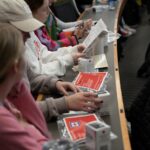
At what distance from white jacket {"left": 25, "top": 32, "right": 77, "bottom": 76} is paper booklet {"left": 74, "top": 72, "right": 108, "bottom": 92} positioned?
26 centimetres

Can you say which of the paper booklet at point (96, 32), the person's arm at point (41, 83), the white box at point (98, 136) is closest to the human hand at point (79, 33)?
the paper booklet at point (96, 32)

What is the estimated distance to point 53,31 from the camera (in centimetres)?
329

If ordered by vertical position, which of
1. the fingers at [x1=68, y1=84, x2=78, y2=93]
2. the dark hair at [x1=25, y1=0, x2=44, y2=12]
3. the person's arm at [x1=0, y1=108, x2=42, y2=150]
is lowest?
the fingers at [x1=68, y1=84, x2=78, y2=93]

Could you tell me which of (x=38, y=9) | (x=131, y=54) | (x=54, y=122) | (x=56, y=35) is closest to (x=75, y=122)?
(x=54, y=122)

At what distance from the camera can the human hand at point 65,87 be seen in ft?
6.14

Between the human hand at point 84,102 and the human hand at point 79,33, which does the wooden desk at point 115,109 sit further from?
the human hand at point 79,33

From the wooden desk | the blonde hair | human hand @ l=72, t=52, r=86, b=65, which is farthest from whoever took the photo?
human hand @ l=72, t=52, r=86, b=65

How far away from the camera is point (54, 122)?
1.66 metres

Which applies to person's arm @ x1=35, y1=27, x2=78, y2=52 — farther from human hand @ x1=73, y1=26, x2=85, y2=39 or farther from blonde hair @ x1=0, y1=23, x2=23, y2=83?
blonde hair @ x1=0, y1=23, x2=23, y2=83

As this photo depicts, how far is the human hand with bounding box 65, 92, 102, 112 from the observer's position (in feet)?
5.35

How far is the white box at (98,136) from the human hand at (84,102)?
343mm

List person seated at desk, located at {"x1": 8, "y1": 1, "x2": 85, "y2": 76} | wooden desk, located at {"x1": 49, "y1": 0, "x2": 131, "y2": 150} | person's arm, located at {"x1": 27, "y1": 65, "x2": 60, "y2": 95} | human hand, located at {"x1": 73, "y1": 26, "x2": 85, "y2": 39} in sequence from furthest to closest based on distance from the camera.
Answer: human hand, located at {"x1": 73, "y1": 26, "x2": 85, "y2": 39} < person seated at desk, located at {"x1": 8, "y1": 1, "x2": 85, "y2": 76} < person's arm, located at {"x1": 27, "y1": 65, "x2": 60, "y2": 95} < wooden desk, located at {"x1": 49, "y1": 0, "x2": 131, "y2": 150}

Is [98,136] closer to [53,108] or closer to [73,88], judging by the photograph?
[53,108]

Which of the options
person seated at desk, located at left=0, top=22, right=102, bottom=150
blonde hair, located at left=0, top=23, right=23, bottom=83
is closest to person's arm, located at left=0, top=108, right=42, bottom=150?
person seated at desk, located at left=0, top=22, right=102, bottom=150
